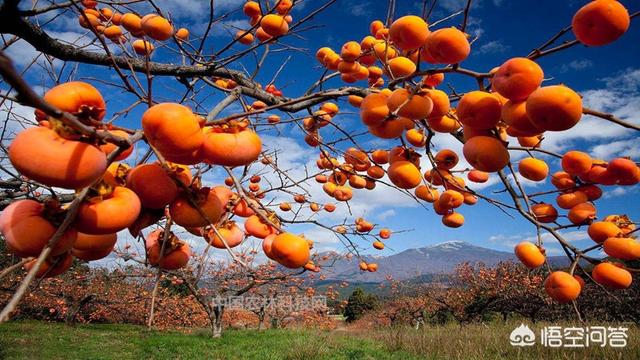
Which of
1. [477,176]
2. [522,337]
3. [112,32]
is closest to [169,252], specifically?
[477,176]

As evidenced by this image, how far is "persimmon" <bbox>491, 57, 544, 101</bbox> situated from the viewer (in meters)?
1.07

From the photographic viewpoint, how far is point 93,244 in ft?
3.40

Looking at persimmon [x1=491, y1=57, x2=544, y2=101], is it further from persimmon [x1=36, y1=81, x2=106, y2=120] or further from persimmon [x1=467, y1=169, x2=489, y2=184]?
persimmon [x1=467, y1=169, x2=489, y2=184]

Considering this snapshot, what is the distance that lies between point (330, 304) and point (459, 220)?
36350mm

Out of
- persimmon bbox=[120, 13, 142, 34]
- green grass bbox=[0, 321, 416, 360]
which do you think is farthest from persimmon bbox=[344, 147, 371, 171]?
green grass bbox=[0, 321, 416, 360]

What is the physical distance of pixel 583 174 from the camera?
1679 millimetres

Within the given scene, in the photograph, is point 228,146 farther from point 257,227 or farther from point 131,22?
point 131,22

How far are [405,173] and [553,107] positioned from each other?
77 cm

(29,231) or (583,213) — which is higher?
(583,213)

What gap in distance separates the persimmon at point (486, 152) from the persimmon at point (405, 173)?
48 centimetres

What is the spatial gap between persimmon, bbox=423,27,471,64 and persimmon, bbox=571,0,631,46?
1.04 ft

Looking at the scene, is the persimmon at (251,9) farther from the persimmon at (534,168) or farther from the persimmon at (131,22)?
the persimmon at (534,168)

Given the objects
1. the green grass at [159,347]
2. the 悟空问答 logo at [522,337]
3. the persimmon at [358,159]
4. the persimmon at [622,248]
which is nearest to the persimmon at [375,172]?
the persimmon at [358,159]

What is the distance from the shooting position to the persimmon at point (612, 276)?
4.98 ft
